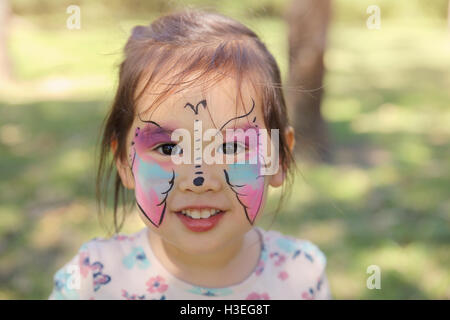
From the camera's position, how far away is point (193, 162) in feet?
5.39

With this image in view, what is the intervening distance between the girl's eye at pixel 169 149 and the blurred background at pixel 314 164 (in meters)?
0.48

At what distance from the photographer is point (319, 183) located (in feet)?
14.6

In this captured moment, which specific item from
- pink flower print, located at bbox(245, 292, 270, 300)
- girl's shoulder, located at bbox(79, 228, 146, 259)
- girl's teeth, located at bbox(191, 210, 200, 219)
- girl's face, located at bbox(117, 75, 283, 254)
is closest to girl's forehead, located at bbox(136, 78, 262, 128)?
girl's face, located at bbox(117, 75, 283, 254)

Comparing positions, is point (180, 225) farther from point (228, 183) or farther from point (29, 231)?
point (29, 231)

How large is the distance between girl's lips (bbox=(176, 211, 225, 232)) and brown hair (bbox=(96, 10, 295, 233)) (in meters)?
0.35

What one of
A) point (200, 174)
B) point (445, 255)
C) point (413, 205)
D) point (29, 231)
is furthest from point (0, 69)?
point (200, 174)

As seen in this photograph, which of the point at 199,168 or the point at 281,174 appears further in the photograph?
the point at 281,174

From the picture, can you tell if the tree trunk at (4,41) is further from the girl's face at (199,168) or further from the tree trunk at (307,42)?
the girl's face at (199,168)

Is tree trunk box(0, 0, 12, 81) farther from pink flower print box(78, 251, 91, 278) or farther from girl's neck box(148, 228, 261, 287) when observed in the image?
girl's neck box(148, 228, 261, 287)

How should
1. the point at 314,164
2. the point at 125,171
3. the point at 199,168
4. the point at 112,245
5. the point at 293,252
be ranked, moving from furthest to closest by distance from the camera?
the point at 314,164 → the point at 293,252 → the point at 112,245 → the point at 125,171 → the point at 199,168

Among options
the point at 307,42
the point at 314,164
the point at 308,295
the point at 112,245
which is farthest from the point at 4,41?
the point at 308,295

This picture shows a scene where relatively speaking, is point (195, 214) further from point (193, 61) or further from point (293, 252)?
point (293, 252)

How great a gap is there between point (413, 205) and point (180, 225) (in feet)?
9.44

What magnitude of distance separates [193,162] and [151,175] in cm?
15
